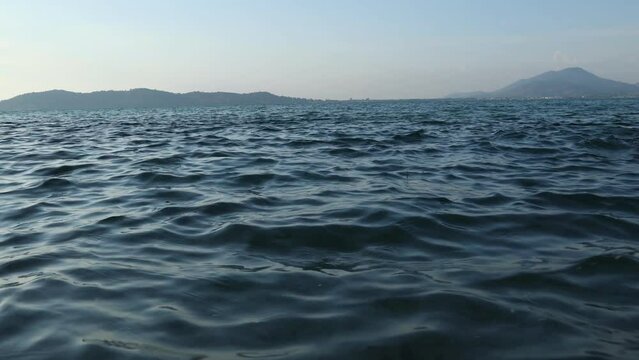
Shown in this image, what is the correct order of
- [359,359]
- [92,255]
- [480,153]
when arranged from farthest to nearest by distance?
1. [480,153]
2. [92,255]
3. [359,359]

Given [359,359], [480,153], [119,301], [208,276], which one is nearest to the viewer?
[359,359]

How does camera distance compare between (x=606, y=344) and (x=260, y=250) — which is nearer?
(x=606, y=344)

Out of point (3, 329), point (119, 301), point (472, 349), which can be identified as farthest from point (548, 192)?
point (3, 329)

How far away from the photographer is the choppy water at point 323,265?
12.8ft

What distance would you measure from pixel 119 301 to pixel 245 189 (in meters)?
5.38

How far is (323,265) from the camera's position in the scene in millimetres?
5570

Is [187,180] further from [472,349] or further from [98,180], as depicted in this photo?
[472,349]

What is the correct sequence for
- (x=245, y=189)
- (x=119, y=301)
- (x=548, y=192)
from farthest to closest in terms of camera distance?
(x=245, y=189), (x=548, y=192), (x=119, y=301)

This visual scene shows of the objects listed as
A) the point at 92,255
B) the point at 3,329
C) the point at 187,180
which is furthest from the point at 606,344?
the point at 187,180

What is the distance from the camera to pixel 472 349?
3.74 m

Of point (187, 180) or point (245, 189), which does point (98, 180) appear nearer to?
point (187, 180)

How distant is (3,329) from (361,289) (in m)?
3.05

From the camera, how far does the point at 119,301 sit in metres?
4.64

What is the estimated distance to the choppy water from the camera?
3896mm
